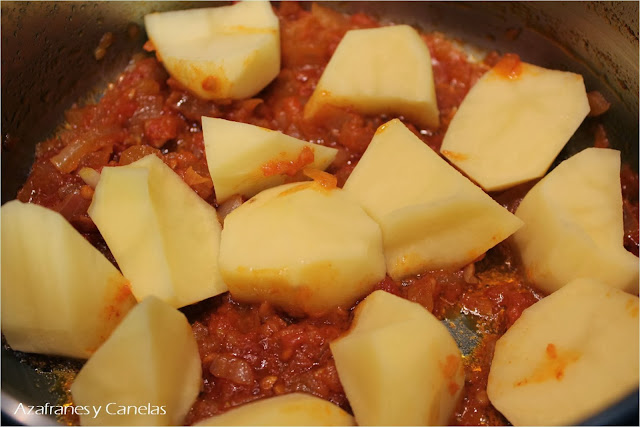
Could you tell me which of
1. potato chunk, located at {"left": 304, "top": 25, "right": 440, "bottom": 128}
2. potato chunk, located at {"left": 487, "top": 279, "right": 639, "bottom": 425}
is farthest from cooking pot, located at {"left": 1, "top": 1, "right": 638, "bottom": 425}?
potato chunk, located at {"left": 487, "top": 279, "right": 639, "bottom": 425}

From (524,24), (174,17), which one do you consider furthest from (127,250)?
(524,24)

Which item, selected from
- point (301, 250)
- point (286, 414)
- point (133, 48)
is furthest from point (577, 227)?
point (133, 48)

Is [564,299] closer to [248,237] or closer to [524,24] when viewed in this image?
[248,237]

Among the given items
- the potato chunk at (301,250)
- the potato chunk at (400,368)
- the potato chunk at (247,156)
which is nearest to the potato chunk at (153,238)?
the potato chunk at (301,250)

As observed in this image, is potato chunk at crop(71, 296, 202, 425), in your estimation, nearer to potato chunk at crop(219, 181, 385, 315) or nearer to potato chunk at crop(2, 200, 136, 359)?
potato chunk at crop(2, 200, 136, 359)

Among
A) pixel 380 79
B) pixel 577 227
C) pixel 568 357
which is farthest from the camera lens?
pixel 380 79

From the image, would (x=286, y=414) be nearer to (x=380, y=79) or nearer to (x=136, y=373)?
(x=136, y=373)
